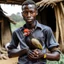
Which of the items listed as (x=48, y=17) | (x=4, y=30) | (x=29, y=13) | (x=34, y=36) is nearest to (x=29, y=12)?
(x=29, y=13)

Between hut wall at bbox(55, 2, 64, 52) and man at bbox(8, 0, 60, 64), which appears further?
hut wall at bbox(55, 2, 64, 52)

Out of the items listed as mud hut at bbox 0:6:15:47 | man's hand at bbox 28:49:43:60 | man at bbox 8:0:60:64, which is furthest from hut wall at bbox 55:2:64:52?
man's hand at bbox 28:49:43:60

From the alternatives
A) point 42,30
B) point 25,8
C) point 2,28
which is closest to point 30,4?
point 25,8

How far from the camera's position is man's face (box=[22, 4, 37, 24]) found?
2.40 meters

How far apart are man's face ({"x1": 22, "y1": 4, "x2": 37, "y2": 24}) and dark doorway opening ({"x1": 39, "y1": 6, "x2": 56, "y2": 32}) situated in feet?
32.7

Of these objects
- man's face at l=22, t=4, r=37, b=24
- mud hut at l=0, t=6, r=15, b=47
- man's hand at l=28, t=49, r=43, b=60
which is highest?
man's face at l=22, t=4, r=37, b=24

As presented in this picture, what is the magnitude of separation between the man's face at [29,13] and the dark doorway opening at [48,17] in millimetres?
9965

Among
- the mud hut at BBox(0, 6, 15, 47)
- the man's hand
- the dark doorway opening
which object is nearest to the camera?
the man's hand

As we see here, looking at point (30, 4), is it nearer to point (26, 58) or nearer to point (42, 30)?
point (42, 30)

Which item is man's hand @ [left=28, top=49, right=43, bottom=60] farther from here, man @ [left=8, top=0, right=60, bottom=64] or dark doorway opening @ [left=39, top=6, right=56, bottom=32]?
dark doorway opening @ [left=39, top=6, right=56, bottom=32]

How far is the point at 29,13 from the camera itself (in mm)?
2420

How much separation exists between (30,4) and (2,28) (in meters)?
10.5

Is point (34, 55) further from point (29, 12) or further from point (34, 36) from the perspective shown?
point (29, 12)

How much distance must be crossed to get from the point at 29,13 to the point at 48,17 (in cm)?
1037
